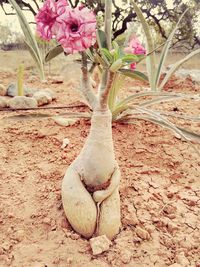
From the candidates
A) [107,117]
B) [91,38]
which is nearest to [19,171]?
[107,117]

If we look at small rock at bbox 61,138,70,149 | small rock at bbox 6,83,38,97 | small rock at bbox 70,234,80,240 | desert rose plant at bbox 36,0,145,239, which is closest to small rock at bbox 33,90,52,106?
small rock at bbox 6,83,38,97

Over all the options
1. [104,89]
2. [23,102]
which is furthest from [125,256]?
[23,102]

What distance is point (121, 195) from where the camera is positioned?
134cm

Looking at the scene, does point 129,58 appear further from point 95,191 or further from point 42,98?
point 42,98

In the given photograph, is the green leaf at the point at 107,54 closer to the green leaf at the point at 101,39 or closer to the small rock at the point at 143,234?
the green leaf at the point at 101,39

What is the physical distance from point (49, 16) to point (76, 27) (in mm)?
80

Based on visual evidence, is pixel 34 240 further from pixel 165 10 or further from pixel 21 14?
pixel 165 10

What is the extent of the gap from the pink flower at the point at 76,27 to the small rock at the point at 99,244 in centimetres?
55

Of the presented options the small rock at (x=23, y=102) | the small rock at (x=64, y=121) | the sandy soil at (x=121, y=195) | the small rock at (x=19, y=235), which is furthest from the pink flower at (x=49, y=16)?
the small rock at (x=23, y=102)

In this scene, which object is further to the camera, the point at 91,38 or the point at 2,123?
the point at 2,123

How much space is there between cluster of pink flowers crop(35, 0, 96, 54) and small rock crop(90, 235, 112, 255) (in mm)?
546

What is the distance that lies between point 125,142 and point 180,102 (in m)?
0.75

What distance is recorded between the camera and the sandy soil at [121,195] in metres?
1.11

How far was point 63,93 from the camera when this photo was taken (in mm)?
2578
